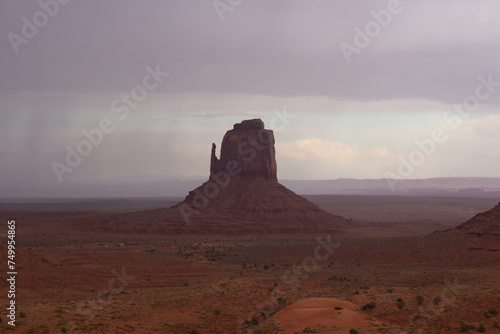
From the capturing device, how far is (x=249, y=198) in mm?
96625

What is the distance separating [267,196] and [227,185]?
29.1 ft

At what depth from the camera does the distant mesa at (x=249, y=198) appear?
296 feet

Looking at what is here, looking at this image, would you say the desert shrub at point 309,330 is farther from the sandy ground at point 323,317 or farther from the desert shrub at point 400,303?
the desert shrub at point 400,303

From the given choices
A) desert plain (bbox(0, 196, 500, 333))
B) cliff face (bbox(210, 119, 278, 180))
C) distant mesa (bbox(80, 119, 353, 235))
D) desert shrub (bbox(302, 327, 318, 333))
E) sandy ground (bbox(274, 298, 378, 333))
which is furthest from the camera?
cliff face (bbox(210, 119, 278, 180))

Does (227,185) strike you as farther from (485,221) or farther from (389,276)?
(389,276)

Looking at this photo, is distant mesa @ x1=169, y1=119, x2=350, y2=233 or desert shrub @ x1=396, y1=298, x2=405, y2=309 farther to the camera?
distant mesa @ x1=169, y1=119, x2=350, y2=233

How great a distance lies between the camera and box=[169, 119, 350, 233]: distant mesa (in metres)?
90.2

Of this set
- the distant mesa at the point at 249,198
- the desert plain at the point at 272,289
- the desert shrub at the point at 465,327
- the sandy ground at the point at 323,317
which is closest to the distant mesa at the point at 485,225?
the desert plain at the point at 272,289

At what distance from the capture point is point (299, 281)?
34125 millimetres

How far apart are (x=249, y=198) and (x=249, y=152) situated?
33.4 ft

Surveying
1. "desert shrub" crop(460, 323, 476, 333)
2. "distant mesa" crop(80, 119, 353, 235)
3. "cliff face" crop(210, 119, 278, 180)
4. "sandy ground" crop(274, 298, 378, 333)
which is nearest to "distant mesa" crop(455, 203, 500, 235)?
"desert shrub" crop(460, 323, 476, 333)

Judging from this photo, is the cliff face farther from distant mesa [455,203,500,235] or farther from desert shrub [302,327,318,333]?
desert shrub [302,327,318,333]

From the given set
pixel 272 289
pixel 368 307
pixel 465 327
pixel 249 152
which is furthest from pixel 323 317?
pixel 249 152

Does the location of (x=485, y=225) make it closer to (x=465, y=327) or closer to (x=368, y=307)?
(x=368, y=307)
